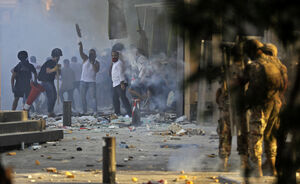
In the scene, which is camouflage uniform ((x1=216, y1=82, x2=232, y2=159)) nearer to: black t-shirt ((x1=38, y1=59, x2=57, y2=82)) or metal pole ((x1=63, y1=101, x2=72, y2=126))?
metal pole ((x1=63, y1=101, x2=72, y2=126))

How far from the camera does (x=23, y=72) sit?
60.8 feet

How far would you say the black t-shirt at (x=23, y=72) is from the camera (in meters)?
18.4

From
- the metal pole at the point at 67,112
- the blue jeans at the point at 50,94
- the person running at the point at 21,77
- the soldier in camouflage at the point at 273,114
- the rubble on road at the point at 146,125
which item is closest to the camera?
the soldier in camouflage at the point at 273,114

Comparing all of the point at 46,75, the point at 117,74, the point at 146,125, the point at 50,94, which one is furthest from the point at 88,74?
the point at 146,125

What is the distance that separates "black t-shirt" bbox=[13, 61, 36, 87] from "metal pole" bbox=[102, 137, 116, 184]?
1291cm

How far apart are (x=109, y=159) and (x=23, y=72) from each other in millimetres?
13166

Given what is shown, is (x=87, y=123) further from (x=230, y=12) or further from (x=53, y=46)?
(x=230, y=12)

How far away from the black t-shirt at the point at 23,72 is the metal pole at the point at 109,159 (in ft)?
42.4

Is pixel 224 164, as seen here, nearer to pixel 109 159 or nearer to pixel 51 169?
pixel 109 159

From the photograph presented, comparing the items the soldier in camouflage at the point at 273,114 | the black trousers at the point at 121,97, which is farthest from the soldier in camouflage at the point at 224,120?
the black trousers at the point at 121,97

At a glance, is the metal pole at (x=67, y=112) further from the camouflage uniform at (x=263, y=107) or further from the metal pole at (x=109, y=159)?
the camouflage uniform at (x=263, y=107)

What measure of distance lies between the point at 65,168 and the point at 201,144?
3768 mm

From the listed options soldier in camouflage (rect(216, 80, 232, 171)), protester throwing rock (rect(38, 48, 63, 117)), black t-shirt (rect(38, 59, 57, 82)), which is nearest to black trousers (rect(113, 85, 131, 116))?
protester throwing rock (rect(38, 48, 63, 117))

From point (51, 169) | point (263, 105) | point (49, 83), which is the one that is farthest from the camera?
point (49, 83)
